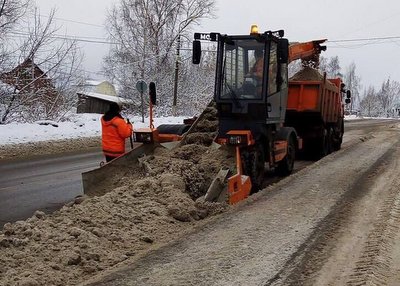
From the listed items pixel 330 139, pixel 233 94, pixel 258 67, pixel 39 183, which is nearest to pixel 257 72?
pixel 258 67

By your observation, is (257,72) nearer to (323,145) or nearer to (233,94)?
(233,94)

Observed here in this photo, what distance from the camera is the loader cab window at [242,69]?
9.05 meters

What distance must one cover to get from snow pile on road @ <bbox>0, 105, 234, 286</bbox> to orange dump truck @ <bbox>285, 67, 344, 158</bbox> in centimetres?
526

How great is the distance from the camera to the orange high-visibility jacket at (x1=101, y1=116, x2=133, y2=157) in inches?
316

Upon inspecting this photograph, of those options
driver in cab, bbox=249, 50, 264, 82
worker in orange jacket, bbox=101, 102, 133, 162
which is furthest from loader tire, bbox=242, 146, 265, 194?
worker in orange jacket, bbox=101, 102, 133, 162

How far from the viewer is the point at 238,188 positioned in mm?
7617

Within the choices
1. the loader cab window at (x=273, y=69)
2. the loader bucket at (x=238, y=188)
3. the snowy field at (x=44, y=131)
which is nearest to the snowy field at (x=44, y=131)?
the snowy field at (x=44, y=131)

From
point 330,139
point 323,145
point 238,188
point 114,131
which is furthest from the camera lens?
point 330,139

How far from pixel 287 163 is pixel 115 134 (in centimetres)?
431

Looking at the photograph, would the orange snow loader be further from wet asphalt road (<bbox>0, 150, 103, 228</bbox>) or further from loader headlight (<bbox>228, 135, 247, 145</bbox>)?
wet asphalt road (<bbox>0, 150, 103, 228</bbox>)

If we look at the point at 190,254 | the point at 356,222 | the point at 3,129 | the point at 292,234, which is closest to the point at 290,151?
the point at 356,222

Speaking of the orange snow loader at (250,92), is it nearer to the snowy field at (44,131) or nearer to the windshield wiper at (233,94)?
the windshield wiper at (233,94)

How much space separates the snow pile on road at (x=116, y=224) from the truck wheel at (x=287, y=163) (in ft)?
8.75

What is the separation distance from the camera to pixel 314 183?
9.23 m
